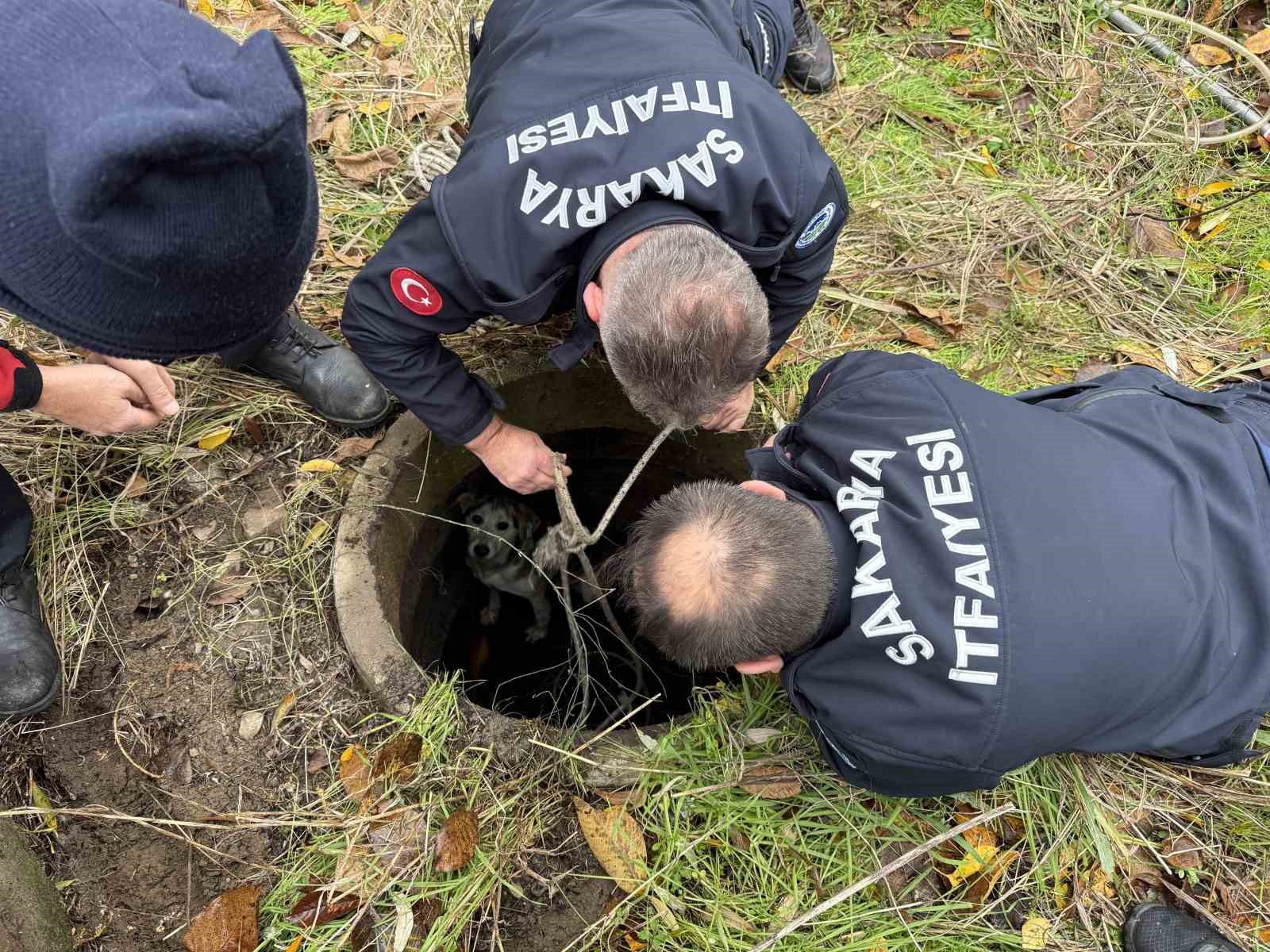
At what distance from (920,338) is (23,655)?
287 centimetres

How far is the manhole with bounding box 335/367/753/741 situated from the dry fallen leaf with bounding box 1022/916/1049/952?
3.99 feet

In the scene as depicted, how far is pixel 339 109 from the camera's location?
9.61 feet

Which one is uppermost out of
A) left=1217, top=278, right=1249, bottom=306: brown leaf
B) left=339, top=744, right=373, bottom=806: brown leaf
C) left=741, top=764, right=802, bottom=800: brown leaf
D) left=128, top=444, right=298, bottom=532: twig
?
left=1217, top=278, right=1249, bottom=306: brown leaf

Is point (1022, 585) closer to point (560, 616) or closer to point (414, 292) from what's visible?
point (414, 292)

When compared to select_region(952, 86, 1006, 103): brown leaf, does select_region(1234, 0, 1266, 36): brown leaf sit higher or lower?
higher

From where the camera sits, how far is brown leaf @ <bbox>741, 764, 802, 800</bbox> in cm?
192

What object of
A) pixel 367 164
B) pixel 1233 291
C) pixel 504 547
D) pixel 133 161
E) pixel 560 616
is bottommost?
pixel 560 616

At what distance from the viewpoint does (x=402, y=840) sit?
182 cm

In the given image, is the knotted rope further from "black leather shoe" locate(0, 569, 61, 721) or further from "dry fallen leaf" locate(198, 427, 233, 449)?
"black leather shoe" locate(0, 569, 61, 721)

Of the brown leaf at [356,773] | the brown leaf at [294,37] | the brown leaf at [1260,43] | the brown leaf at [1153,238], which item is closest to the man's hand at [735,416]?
the brown leaf at [356,773]

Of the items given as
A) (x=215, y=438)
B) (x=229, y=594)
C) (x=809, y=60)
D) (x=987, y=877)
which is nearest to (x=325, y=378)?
(x=215, y=438)

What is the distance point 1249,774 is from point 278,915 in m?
2.57

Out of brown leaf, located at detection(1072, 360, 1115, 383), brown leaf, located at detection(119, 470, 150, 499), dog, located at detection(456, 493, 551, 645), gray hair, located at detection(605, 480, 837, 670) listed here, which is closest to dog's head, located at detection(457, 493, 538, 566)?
dog, located at detection(456, 493, 551, 645)

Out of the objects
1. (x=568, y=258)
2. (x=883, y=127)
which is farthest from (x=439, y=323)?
(x=883, y=127)
